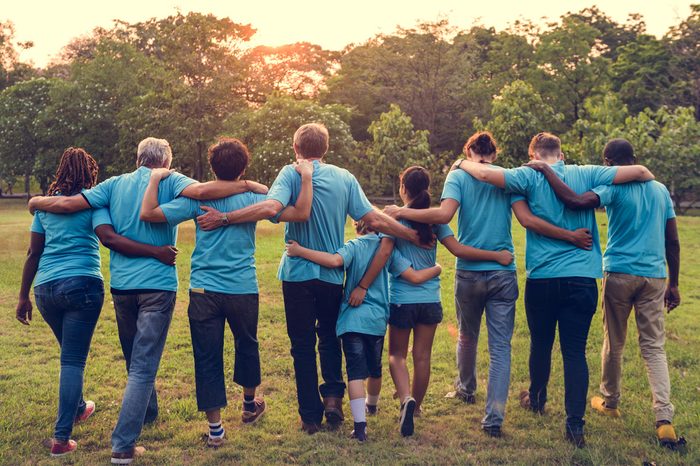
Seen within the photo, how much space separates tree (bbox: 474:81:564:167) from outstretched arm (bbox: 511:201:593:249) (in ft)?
85.1

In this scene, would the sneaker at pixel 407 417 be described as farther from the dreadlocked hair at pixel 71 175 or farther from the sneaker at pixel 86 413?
the dreadlocked hair at pixel 71 175

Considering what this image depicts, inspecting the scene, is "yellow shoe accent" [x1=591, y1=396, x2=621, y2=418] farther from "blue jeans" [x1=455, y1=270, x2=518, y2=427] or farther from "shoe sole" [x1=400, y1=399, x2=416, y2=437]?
"shoe sole" [x1=400, y1=399, x2=416, y2=437]

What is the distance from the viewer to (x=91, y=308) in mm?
4559

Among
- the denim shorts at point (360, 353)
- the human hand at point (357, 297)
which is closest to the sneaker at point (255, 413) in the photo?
the denim shorts at point (360, 353)

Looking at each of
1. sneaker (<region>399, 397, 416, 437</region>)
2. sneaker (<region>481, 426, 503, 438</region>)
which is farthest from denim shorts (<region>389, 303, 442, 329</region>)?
sneaker (<region>481, 426, 503, 438</region>)

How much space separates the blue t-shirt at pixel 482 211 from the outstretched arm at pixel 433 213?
0.08 metres

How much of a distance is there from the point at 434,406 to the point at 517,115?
2736 centimetres

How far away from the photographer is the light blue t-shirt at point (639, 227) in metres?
4.84

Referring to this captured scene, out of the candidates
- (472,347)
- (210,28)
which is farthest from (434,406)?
(210,28)

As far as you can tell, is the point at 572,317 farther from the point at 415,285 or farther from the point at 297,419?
the point at 297,419

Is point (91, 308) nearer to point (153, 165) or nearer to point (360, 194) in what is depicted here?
point (153, 165)

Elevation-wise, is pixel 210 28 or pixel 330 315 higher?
pixel 210 28

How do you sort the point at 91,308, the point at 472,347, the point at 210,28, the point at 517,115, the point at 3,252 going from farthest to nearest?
the point at 210,28 → the point at 517,115 → the point at 3,252 → the point at 472,347 → the point at 91,308

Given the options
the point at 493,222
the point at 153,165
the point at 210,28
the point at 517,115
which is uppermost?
the point at 210,28
